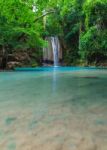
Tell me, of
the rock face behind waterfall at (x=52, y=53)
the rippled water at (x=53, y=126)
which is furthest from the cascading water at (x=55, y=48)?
the rippled water at (x=53, y=126)

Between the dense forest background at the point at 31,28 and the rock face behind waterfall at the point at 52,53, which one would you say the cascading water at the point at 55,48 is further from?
the dense forest background at the point at 31,28

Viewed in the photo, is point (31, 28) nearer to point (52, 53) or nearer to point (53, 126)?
point (52, 53)

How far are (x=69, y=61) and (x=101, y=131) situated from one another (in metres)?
31.4

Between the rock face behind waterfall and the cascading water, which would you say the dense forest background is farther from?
the cascading water

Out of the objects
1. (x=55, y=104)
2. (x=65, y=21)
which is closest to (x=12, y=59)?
(x=65, y=21)

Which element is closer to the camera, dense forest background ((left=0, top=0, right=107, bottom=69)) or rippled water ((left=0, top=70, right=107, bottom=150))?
rippled water ((left=0, top=70, right=107, bottom=150))

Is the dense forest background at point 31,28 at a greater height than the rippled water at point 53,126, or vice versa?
the dense forest background at point 31,28

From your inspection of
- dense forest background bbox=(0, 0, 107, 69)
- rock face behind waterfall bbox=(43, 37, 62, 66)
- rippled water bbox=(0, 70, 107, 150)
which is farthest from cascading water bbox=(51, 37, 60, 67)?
rippled water bbox=(0, 70, 107, 150)

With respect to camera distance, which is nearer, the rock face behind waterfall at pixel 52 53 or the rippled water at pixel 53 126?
the rippled water at pixel 53 126

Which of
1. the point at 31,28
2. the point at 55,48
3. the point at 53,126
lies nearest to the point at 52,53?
the point at 55,48

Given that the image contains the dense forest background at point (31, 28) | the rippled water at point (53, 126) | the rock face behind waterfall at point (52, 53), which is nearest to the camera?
the rippled water at point (53, 126)

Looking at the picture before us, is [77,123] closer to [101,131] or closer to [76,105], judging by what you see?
[101,131]

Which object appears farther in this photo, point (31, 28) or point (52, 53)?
point (52, 53)

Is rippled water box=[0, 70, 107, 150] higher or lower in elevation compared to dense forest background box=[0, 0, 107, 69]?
lower
